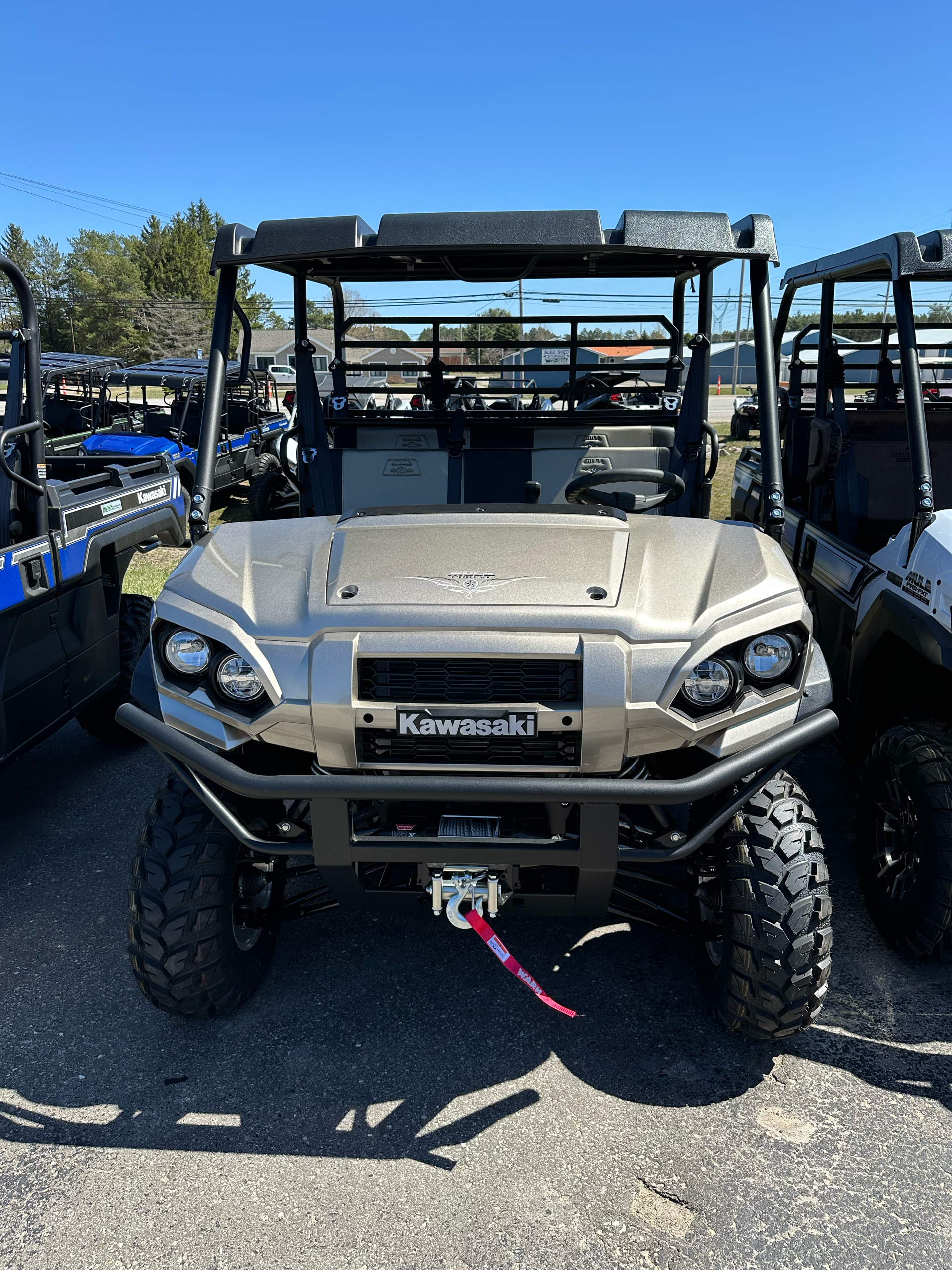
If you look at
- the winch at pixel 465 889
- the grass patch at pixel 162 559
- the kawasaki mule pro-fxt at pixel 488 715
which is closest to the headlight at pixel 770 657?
the kawasaki mule pro-fxt at pixel 488 715

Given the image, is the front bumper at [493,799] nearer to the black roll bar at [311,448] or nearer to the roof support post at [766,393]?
the roof support post at [766,393]

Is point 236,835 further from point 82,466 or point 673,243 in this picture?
point 82,466

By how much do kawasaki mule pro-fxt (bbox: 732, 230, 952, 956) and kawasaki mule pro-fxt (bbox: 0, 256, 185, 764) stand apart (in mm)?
2575

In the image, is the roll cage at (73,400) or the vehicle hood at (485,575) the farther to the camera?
the roll cage at (73,400)

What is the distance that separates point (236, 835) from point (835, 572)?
9.13ft

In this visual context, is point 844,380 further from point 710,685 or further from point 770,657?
point 710,685

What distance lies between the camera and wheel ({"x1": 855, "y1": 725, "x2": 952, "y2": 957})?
2865 millimetres

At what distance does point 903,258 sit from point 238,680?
8.89ft

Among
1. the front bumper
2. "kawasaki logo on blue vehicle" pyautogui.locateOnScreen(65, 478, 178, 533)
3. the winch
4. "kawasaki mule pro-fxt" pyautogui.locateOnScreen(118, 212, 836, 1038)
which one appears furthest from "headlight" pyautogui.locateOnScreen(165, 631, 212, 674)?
"kawasaki logo on blue vehicle" pyautogui.locateOnScreen(65, 478, 178, 533)

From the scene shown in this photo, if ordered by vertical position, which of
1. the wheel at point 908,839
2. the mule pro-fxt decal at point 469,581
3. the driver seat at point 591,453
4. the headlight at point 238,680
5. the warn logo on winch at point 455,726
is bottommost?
the wheel at point 908,839

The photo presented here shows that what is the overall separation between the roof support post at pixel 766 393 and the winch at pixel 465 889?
144 centimetres

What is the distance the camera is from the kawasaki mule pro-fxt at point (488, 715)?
89.4 inches

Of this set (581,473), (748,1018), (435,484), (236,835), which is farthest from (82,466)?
(748,1018)

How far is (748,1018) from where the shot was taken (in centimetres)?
253
